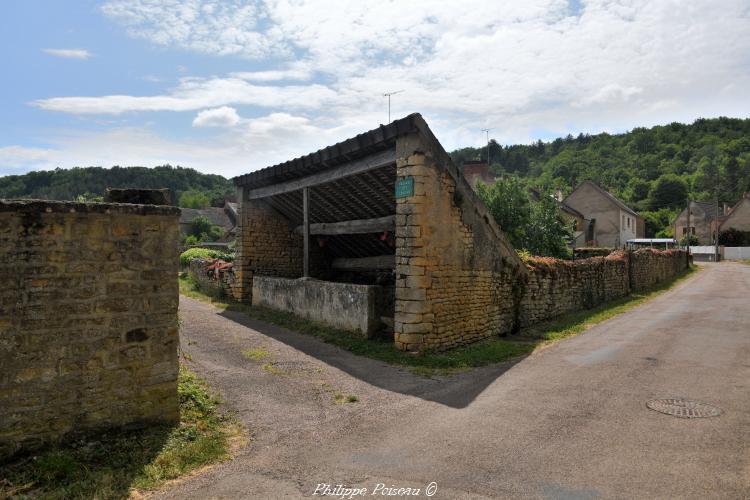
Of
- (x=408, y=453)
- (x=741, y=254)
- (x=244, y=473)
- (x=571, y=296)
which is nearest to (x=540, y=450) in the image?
(x=408, y=453)

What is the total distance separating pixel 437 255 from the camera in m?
8.33

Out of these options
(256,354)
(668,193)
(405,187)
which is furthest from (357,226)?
(668,193)

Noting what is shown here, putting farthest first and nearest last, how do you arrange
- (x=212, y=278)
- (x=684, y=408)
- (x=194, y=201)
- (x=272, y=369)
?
(x=194, y=201)
(x=212, y=278)
(x=272, y=369)
(x=684, y=408)

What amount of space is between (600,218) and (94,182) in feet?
217

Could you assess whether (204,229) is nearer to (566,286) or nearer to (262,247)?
(262,247)

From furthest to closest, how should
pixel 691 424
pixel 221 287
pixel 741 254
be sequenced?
pixel 741 254
pixel 221 287
pixel 691 424

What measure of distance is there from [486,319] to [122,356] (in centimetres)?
703

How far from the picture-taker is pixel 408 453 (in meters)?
4.28

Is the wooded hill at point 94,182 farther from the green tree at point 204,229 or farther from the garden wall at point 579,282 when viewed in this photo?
the garden wall at point 579,282

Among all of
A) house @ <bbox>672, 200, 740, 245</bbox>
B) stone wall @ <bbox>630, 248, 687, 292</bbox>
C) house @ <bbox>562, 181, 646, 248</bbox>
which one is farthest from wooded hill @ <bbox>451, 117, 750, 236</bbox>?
stone wall @ <bbox>630, 248, 687, 292</bbox>

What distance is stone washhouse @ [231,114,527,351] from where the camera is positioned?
8.09 m

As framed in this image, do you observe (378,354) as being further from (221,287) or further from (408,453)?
(221,287)

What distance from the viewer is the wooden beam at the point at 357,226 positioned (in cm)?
1015

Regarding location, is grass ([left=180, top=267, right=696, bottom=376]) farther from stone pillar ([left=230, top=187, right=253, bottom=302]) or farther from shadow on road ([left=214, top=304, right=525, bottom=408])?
stone pillar ([left=230, top=187, right=253, bottom=302])
